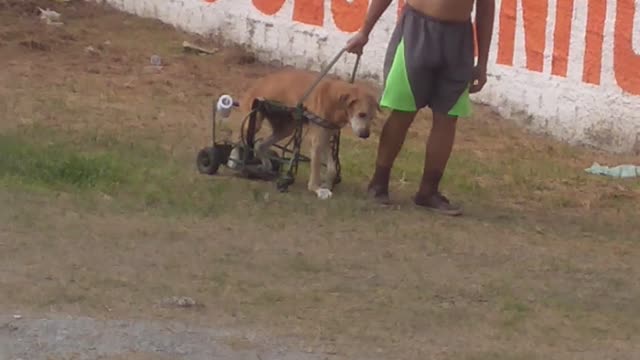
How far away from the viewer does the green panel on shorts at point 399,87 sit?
25.3 feet

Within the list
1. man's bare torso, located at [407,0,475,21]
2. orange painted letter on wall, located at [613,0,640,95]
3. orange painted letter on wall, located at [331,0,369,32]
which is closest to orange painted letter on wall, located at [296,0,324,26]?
orange painted letter on wall, located at [331,0,369,32]

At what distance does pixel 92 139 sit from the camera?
30.3 ft

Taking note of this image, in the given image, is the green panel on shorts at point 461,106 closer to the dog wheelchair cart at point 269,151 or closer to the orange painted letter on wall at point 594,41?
the dog wheelchair cart at point 269,151

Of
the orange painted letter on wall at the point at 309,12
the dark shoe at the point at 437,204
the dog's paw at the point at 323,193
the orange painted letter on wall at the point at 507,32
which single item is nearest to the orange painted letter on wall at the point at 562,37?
the orange painted letter on wall at the point at 507,32

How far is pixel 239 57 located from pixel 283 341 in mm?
7418

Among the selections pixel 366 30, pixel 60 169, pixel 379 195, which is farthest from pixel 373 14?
pixel 60 169

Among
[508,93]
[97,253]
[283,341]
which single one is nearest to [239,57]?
[508,93]

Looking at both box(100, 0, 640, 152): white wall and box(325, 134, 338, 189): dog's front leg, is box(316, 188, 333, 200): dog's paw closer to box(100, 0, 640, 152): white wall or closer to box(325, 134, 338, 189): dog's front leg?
box(325, 134, 338, 189): dog's front leg

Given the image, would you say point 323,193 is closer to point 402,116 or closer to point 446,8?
point 402,116

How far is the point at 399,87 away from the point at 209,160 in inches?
52.7

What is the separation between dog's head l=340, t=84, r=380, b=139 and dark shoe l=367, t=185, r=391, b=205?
338 millimetres

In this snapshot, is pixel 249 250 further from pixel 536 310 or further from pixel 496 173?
pixel 496 173

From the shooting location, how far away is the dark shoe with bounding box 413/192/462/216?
7.88 metres

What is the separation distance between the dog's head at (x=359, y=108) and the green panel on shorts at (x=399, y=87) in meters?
0.09
